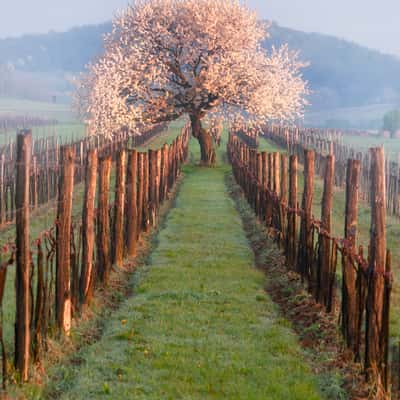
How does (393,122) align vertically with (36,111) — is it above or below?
below

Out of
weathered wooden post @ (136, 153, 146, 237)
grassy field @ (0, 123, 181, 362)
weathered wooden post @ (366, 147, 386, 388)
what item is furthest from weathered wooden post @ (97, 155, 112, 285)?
weathered wooden post @ (366, 147, 386, 388)

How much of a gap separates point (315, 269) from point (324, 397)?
3710 millimetres

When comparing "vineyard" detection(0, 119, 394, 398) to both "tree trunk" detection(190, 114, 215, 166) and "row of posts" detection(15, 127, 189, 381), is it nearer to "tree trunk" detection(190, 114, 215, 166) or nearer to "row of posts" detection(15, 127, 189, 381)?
"row of posts" detection(15, 127, 189, 381)

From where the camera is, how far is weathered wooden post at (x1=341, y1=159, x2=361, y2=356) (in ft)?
26.2

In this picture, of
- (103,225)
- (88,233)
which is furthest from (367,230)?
(88,233)

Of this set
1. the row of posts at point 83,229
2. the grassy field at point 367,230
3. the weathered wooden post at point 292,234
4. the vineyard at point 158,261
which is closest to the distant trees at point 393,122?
the grassy field at point 367,230

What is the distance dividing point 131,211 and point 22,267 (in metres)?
7.27

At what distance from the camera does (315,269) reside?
1066cm

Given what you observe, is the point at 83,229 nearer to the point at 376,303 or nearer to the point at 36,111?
the point at 376,303

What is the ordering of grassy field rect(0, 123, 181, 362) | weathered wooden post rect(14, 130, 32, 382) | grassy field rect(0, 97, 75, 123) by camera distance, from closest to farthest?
weathered wooden post rect(14, 130, 32, 382) < grassy field rect(0, 123, 181, 362) < grassy field rect(0, 97, 75, 123)

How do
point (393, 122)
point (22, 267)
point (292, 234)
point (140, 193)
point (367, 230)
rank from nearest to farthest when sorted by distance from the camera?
point (22, 267)
point (292, 234)
point (140, 193)
point (367, 230)
point (393, 122)

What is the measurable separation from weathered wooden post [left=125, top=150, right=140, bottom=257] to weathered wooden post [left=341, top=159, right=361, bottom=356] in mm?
5566

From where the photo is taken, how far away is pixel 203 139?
3791cm

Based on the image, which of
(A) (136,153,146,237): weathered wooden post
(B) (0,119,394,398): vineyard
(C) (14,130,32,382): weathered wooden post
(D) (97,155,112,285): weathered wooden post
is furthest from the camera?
(A) (136,153,146,237): weathered wooden post
